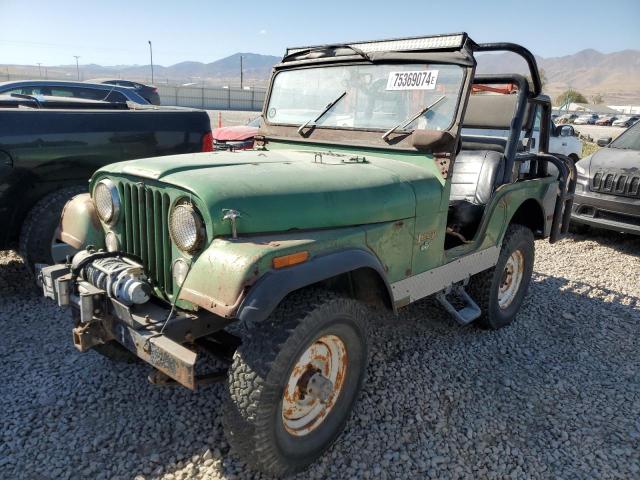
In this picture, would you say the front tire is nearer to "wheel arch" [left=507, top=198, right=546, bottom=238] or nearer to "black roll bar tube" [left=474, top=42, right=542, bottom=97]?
"black roll bar tube" [left=474, top=42, right=542, bottom=97]

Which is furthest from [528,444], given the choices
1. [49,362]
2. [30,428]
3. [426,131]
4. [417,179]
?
[49,362]

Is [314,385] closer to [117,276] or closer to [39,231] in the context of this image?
[117,276]

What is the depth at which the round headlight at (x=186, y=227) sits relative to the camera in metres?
2.25

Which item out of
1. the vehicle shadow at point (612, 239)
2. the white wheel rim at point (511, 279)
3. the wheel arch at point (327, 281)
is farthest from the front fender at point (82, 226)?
the vehicle shadow at point (612, 239)

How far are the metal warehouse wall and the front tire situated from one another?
43.5m

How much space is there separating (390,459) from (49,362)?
2.36m

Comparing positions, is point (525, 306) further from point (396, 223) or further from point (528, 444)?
point (396, 223)

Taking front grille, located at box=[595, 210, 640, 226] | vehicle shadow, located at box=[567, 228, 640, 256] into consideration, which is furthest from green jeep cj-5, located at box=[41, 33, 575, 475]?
vehicle shadow, located at box=[567, 228, 640, 256]

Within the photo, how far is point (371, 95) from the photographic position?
11.1 feet

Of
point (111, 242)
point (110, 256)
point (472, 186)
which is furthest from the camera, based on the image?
point (472, 186)

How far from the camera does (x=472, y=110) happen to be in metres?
4.87

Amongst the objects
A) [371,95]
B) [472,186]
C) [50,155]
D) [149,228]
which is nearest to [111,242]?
[149,228]

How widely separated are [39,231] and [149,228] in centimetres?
215

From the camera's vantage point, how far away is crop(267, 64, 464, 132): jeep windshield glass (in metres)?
3.17
